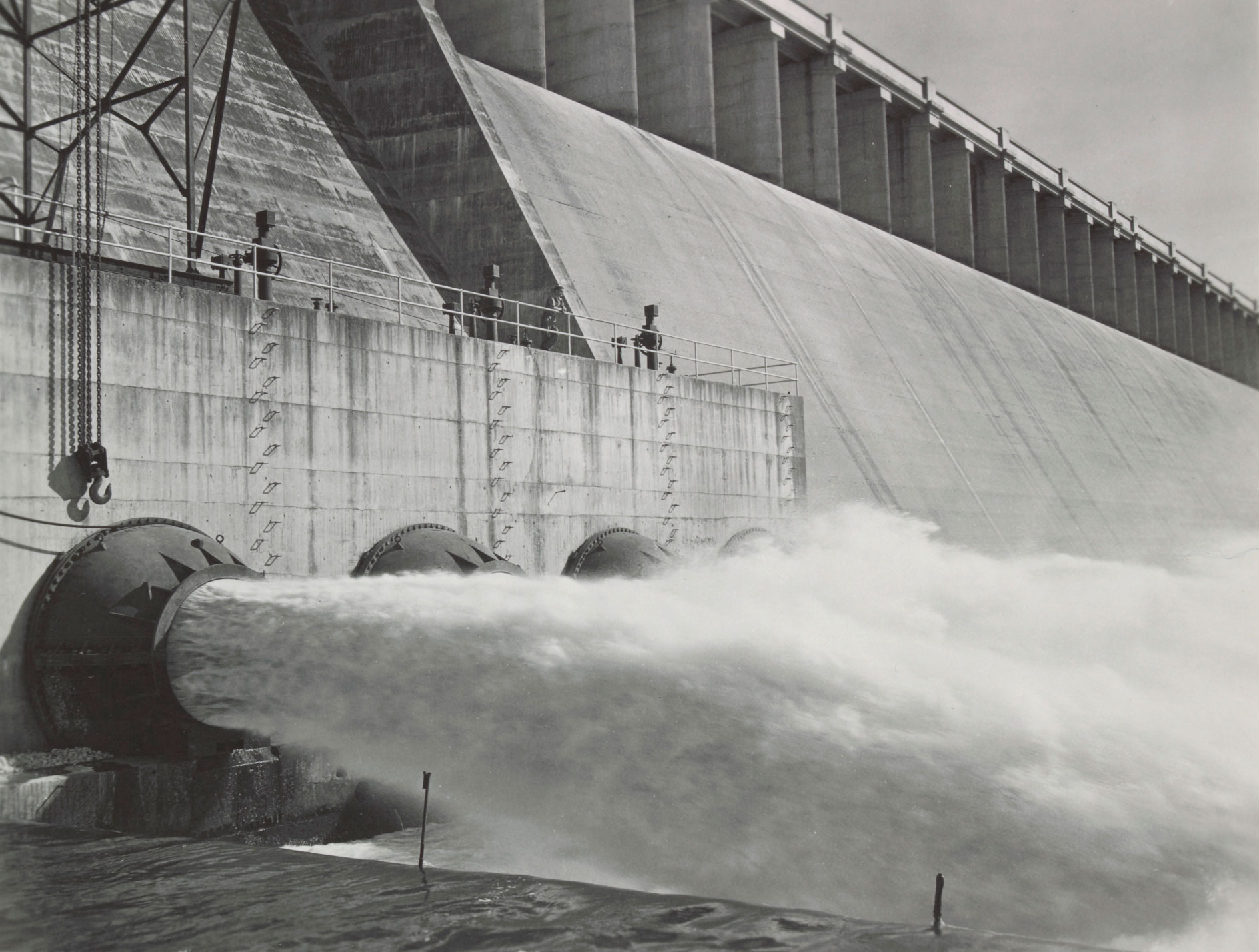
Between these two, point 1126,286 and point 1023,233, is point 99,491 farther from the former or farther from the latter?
point 1126,286

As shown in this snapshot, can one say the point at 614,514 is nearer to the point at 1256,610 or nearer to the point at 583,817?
the point at 1256,610

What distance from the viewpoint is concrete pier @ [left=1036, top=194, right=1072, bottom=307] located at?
69938 millimetres

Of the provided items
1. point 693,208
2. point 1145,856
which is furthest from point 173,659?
point 693,208

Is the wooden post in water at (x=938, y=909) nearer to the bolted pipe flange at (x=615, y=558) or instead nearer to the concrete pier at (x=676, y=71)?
the bolted pipe flange at (x=615, y=558)

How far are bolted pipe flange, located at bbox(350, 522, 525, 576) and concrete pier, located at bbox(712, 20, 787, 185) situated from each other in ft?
108

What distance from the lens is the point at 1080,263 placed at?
73.4 metres

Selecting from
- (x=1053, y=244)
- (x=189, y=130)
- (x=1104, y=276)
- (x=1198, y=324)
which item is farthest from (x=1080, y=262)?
(x=189, y=130)

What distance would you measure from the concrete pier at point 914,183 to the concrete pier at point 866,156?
125 inches

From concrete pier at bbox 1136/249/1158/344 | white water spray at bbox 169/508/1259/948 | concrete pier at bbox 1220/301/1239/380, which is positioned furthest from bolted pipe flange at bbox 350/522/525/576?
concrete pier at bbox 1220/301/1239/380

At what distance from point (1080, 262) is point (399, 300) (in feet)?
215

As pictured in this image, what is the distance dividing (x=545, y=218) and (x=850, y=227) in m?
23.4

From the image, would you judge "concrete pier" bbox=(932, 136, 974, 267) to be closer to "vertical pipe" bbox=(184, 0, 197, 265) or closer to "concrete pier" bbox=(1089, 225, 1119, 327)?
"concrete pier" bbox=(1089, 225, 1119, 327)

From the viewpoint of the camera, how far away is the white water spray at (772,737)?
26.3ft

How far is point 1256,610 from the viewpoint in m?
18.2
